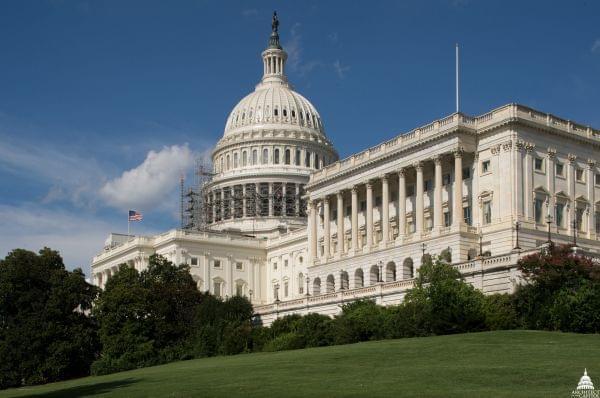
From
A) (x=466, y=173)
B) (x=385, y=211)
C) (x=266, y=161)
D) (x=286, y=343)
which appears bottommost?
(x=286, y=343)

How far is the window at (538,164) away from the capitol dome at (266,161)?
72867 mm

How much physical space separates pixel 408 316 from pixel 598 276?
13786 mm

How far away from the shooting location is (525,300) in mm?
68875

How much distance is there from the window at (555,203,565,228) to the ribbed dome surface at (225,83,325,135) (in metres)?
90.1

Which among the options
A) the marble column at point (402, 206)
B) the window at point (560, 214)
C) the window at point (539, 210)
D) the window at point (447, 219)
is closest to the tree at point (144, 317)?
the marble column at point (402, 206)

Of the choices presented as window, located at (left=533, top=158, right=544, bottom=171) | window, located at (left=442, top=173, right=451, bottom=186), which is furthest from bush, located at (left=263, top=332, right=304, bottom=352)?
window, located at (left=533, top=158, right=544, bottom=171)

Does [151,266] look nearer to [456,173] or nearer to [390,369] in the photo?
[456,173]

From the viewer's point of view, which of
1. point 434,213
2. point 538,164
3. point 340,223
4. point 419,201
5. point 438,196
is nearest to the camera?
point 538,164

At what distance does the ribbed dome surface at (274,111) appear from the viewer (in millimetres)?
184500

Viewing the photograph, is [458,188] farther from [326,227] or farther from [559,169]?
[326,227]

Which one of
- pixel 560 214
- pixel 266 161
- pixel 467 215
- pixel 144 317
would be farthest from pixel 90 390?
pixel 266 161

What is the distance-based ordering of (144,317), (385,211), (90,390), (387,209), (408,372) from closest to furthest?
1. (408,372)
2. (90,390)
3. (144,317)
4. (385,211)
5. (387,209)

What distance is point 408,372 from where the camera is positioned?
45.8 m

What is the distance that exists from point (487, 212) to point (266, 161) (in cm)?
8630
